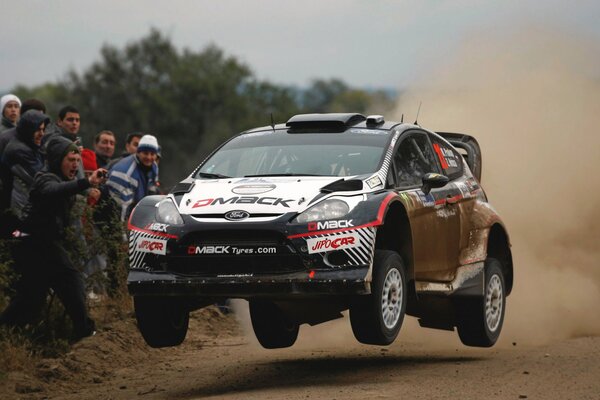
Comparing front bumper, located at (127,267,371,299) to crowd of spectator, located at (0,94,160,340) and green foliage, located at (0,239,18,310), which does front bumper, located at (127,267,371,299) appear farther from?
green foliage, located at (0,239,18,310)

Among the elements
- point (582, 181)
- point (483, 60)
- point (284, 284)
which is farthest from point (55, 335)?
point (483, 60)

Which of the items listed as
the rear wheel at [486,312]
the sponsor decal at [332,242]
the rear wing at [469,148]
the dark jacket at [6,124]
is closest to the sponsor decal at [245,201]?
the sponsor decal at [332,242]

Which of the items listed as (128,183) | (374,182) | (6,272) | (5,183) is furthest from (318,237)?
(128,183)

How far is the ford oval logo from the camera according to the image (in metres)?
9.56

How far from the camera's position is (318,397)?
9125mm

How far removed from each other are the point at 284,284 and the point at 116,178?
503 centimetres

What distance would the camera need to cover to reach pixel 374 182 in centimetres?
1017

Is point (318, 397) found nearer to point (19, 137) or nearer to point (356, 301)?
point (356, 301)

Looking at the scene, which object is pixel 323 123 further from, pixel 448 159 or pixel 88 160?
pixel 88 160

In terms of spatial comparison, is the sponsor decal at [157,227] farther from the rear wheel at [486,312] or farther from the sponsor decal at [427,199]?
the rear wheel at [486,312]

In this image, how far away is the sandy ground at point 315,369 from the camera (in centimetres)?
969

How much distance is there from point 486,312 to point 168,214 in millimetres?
3685

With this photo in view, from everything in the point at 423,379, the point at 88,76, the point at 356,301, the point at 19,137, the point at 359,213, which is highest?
the point at 88,76

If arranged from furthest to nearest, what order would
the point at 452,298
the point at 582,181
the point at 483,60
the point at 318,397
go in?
the point at 483,60 < the point at 582,181 < the point at 452,298 < the point at 318,397
